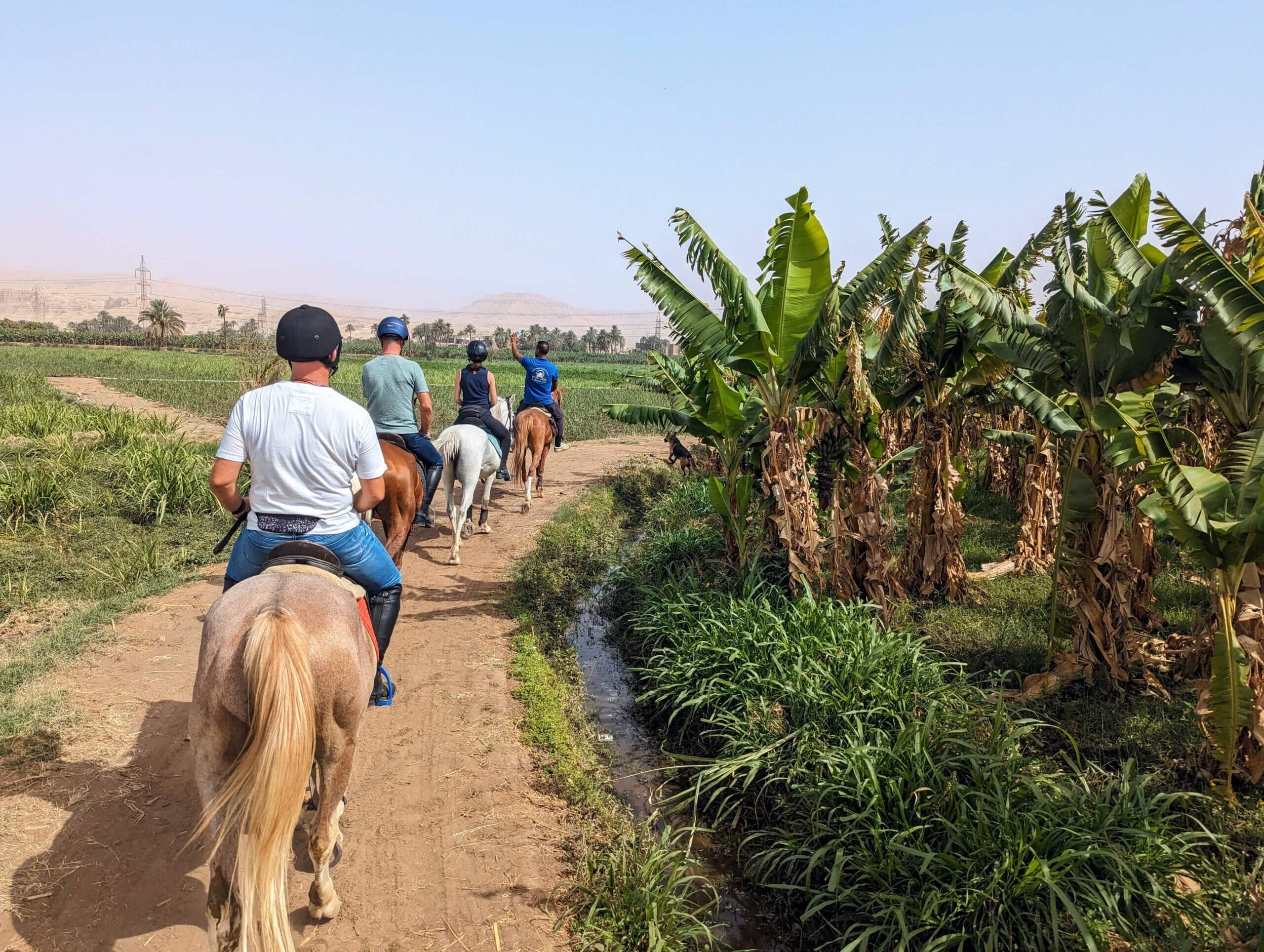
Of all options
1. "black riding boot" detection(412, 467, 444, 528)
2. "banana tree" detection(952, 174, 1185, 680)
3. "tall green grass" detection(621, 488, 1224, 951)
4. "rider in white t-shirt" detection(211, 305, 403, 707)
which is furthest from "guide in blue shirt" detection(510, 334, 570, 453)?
"rider in white t-shirt" detection(211, 305, 403, 707)

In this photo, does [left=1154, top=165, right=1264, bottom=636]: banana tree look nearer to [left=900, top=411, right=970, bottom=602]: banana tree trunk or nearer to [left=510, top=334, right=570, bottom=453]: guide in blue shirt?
[left=900, top=411, right=970, bottom=602]: banana tree trunk

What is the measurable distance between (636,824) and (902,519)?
7193mm

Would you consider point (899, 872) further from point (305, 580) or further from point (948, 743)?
point (305, 580)

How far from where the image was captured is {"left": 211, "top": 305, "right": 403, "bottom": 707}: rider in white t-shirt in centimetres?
345

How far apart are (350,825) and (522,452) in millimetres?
7395

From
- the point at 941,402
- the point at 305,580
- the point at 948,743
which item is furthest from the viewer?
the point at 941,402

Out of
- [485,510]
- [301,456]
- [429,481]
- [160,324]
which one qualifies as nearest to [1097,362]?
[301,456]

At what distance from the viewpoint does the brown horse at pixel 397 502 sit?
6.61 m

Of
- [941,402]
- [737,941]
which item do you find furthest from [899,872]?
[941,402]

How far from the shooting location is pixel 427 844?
4023 millimetres

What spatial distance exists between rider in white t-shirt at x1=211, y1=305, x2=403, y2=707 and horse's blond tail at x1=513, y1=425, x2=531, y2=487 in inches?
288

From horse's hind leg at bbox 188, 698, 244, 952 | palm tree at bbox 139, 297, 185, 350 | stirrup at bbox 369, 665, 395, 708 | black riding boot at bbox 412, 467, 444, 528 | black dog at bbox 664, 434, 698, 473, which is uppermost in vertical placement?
palm tree at bbox 139, 297, 185, 350

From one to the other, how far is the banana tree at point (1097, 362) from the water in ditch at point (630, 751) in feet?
10.7

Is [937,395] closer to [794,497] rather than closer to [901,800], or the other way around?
[794,497]
